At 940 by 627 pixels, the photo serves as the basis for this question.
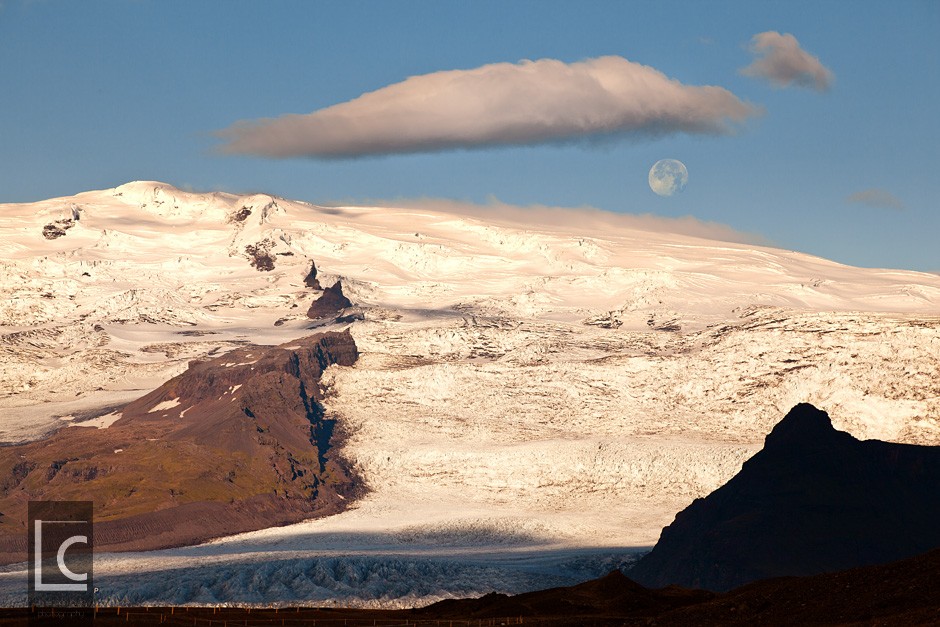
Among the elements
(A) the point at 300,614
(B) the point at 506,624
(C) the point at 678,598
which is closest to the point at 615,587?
(C) the point at 678,598

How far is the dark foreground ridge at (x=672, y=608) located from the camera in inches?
4326

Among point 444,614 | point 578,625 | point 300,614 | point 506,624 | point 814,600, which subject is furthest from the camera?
point 300,614

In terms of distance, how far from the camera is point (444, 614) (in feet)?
516

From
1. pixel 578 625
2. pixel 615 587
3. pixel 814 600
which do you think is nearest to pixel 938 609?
pixel 814 600

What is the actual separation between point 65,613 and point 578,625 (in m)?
48.2

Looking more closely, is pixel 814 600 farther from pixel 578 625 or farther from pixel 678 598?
pixel 678 598

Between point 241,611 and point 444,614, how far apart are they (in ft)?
94.9

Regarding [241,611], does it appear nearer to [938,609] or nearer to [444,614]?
[444,614]

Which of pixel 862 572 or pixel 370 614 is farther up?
pixel 862 572

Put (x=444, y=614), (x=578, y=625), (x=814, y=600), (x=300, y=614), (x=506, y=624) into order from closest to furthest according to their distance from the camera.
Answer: (x=814, y=600)
(x=578, y=625)
(x=506, y=624)
(x=444, y=614)
(x=300, y=614)

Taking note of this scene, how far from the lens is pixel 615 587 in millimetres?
158625

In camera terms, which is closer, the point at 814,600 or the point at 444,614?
the point at 814,600

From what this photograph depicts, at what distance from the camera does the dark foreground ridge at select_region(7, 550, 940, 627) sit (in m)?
110

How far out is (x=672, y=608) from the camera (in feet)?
459
